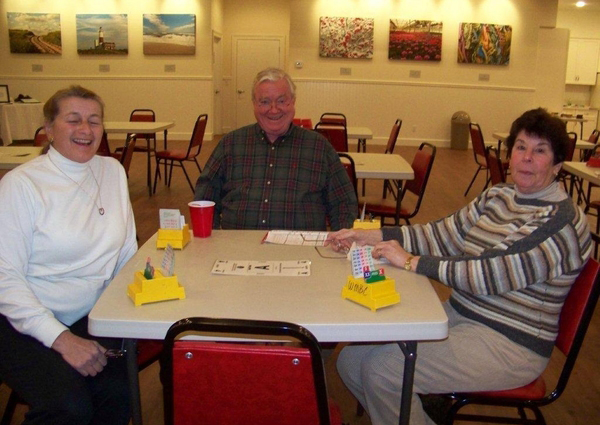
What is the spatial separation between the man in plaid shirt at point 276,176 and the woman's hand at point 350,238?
0.53 meters

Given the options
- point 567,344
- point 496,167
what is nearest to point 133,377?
point 567,344

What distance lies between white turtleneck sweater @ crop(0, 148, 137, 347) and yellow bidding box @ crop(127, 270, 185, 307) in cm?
28

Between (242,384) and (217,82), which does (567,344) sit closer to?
(242,384)

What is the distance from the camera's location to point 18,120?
820 centimetres

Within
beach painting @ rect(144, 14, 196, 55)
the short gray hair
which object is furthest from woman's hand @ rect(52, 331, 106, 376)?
beach painting @ rect(144, 14, 196, 55)

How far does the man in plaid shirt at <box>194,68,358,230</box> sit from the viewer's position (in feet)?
7.82

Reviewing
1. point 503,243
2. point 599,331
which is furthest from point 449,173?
point 503,243

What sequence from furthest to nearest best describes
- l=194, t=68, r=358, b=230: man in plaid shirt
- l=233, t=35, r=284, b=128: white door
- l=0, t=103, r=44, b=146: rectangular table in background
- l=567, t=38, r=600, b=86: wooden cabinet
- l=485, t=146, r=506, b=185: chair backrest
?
l=567, t=38, r=600, b=86: wooden cabinet < l=233, t=35, r=284, b=128: white door < l=0, t=103, r=44, b=146: rectangular table in background < l=485, t=146, r=506, b=185: chair backrest < l=194, t=68, r=358, b=230: man in plaid shirt

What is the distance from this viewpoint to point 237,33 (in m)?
11.5

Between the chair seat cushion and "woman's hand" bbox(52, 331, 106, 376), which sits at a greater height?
"woman's hand" bbox(52, 331, 106, 376)

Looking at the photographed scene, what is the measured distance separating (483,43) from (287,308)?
10.4 meters

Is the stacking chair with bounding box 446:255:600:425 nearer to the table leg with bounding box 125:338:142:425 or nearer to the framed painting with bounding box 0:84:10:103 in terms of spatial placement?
the table leg with bounding box 125:338:142:425

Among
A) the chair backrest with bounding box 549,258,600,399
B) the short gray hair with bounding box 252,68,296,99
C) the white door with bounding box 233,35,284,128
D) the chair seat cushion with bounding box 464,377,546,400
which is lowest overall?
the chair seat cushion with bounding box 464,377,546,400

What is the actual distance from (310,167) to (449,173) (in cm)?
582
